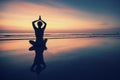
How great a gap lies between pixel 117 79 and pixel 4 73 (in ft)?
12.0

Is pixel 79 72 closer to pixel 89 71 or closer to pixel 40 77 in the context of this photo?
pixel 89 71

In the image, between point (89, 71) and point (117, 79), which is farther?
point (89, 71)

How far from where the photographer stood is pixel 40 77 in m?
5.51

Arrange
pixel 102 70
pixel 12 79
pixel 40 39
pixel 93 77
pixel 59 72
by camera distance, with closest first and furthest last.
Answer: pixel 12 79 → pixel 93 77 → pixel 59 72 → pixel 102 70 → pixel 40 39

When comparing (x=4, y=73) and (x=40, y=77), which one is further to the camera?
(x=4, y=73)

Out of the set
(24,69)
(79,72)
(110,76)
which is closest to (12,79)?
(24,69)

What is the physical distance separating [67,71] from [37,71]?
1062 mm

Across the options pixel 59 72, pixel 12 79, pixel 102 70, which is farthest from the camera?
pixel 102 70

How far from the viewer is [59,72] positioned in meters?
6.19

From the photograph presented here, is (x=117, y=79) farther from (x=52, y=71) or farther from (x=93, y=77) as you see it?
(x=52, y=71)

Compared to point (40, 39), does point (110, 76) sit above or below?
below

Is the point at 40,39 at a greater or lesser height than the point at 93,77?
greater

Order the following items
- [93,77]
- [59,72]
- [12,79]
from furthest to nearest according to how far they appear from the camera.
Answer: [59,72]
[93,77]
[12,79]

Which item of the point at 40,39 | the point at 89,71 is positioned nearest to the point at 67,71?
the point at 89,71
